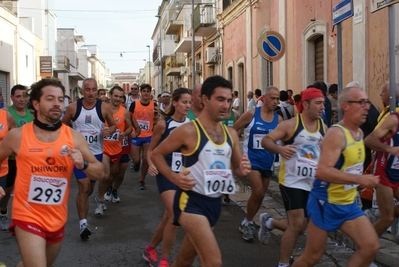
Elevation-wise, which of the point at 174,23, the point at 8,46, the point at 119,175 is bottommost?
the point at 119,175

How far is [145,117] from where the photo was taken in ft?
38.3

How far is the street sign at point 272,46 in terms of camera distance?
11445 mm

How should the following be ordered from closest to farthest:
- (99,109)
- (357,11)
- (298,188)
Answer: (298,188)
(99,109)
(357,11)

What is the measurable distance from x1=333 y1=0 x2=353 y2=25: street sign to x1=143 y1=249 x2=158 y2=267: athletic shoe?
365 centimetres

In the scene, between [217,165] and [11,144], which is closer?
[11,144]

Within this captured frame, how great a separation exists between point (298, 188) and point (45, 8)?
4728 cm

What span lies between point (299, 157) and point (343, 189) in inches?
48.8

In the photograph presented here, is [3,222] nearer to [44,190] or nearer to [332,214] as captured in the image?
[44,190]

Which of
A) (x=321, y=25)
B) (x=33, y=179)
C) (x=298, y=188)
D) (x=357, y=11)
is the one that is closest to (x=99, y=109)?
(x=298, y=188)

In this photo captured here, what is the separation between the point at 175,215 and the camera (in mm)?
4484

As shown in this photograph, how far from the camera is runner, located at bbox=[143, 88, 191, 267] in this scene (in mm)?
5613

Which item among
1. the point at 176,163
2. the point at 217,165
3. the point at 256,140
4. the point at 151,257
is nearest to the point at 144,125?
the point at 256,140

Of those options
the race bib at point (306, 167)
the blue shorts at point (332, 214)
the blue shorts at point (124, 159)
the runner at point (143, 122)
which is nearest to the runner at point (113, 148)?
the blue shorts at point (124, 159)

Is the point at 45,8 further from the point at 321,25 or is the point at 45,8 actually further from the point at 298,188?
the point at 298,188
